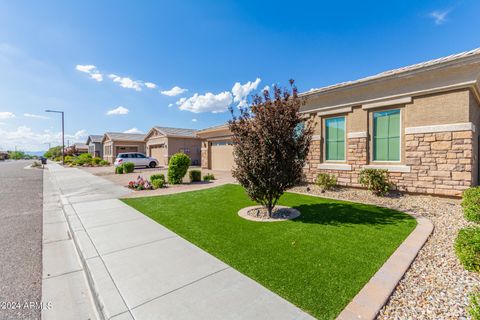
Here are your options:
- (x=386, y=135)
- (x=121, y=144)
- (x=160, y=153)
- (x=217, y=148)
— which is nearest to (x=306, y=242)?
(x=386, y=135)

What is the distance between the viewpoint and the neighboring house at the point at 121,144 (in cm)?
3338

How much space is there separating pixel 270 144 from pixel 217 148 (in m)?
15.0

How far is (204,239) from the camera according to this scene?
4562mm

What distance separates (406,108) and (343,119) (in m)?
2.26

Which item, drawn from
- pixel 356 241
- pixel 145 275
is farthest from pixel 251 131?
pixel 145 275

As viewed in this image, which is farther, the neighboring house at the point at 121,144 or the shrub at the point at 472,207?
the neighboring house at the point at 121,144

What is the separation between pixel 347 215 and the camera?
5.98m

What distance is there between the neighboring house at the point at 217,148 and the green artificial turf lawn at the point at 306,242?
11.5 metres

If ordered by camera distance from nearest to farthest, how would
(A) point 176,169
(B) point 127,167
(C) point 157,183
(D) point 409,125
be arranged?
(D) point 409,125, (C) point 157,183, (A) point 176,169, (B) point 127,167

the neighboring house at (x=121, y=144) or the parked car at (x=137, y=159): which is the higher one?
the neighboring house at (x=121, y=144)

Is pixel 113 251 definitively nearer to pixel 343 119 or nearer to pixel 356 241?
pixel 356 241

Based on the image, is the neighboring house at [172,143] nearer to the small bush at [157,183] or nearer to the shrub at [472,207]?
the small bush at [157,183]

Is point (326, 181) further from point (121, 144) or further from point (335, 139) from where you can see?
point (121, 144)

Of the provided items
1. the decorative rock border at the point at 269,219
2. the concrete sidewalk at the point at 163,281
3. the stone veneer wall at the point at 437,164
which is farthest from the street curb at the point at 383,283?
the stone veneer wall at the point at 437,164
